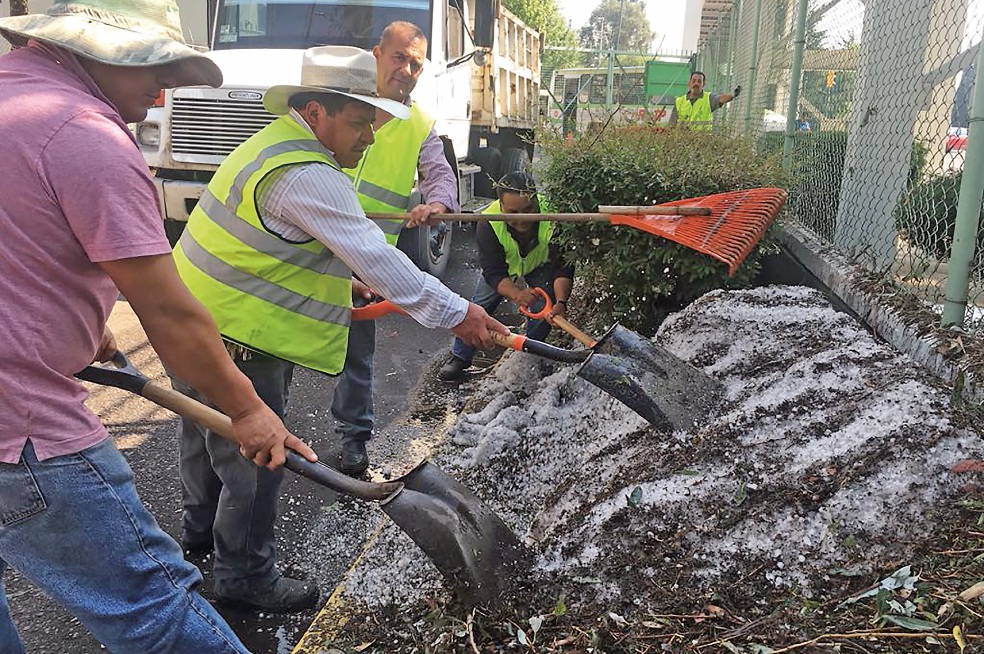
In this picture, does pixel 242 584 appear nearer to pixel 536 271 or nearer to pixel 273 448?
pixel 273 448

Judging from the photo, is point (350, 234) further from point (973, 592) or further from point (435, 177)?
point (973, 592)

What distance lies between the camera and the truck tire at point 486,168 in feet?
32.7

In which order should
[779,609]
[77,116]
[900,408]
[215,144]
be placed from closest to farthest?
[77,116] → [779,609] → [900,408] → [215,144]

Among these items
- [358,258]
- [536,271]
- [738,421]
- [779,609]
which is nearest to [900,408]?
[738,421]

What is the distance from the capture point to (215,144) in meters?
6.04

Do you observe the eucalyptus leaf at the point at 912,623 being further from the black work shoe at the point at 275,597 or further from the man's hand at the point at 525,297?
the man's hand at the point at 525,297

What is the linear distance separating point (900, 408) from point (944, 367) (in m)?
0.35

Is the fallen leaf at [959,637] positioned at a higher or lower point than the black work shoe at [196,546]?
higher

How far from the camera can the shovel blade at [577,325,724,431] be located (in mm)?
2914

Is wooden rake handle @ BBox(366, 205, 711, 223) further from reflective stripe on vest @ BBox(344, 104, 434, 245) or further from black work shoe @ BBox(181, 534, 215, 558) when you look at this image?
black work shoe @ BBox(181, 534, 215, 558)

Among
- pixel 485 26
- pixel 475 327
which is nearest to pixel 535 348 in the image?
pixel 475 327

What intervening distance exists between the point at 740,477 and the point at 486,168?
27.5 ft

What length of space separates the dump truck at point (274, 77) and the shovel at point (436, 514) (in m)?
3.61

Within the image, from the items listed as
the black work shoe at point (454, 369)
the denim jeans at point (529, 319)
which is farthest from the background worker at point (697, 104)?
the black work shoe at point (454, 369)
